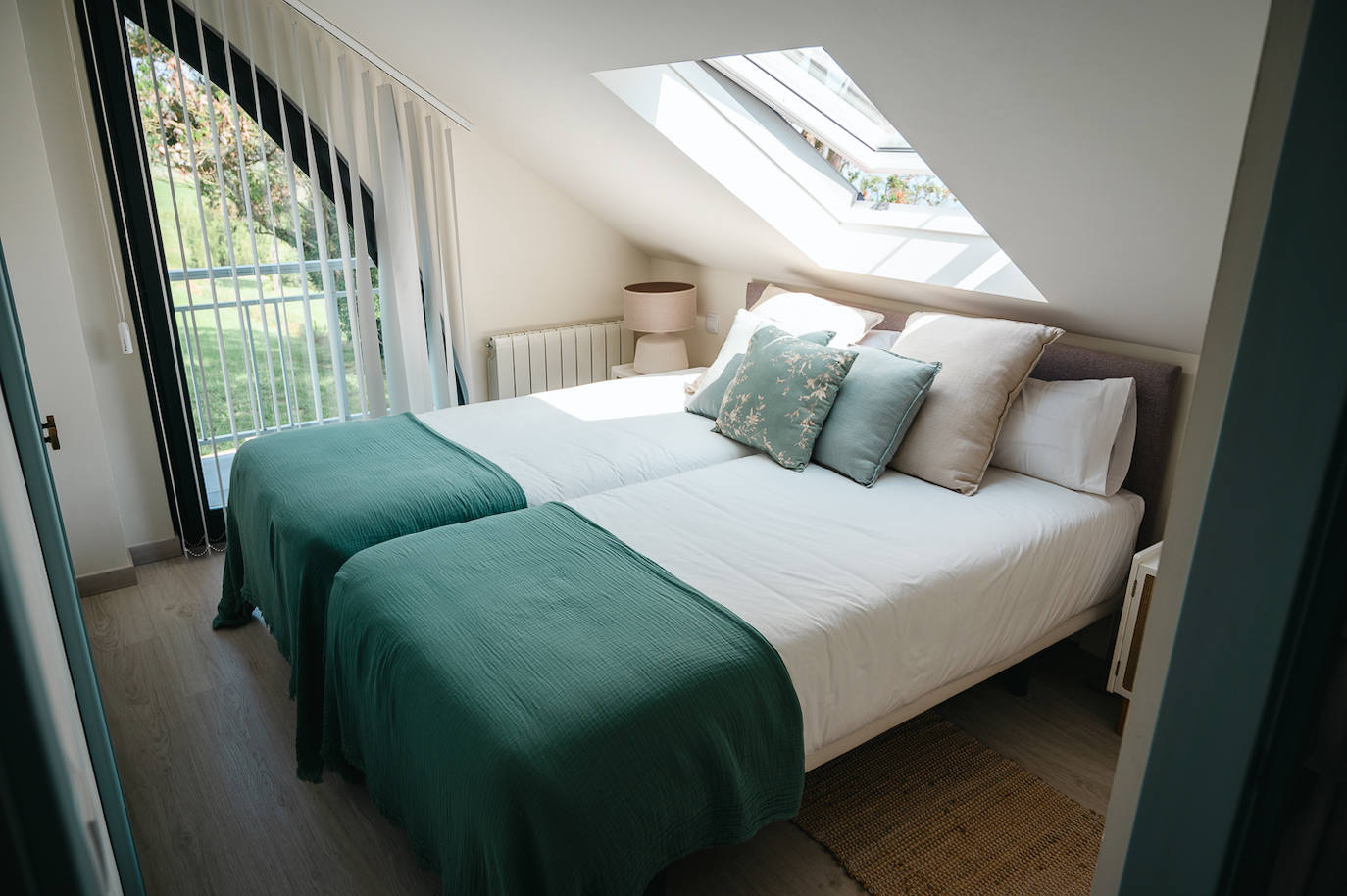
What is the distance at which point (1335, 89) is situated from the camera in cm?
45

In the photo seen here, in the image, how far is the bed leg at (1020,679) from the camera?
2.60m

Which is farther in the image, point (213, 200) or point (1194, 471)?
point (213, 200)

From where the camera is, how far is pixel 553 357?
4.43m

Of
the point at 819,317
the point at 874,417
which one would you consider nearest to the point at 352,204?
the point at 819,317

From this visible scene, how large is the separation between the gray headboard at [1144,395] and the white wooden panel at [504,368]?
2.49 meters

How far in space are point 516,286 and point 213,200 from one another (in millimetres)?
1398

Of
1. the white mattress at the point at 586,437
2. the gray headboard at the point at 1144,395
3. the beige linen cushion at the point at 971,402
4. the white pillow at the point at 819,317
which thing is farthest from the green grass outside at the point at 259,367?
the gray headboard at the point at 1144,395

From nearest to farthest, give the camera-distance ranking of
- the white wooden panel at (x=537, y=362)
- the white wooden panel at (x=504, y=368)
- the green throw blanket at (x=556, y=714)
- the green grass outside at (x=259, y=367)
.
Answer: the green throw blanket at (x=556, y=714), the green grass outside at (x=259, y=367), the white wooden panel at (x=504, y=368), the white wooden panel at (x=537, y=362)

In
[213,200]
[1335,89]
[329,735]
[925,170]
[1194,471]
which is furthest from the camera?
[213,200]

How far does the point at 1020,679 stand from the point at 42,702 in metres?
2.67

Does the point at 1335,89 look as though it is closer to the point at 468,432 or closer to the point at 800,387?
the point at 800,387

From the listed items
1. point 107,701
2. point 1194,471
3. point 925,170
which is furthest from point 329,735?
point 925,170

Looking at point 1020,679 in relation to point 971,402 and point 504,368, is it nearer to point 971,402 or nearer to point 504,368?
point 971,402

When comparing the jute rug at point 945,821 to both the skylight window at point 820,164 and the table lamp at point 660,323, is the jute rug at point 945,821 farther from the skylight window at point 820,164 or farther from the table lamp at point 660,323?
the table lamp at point 660,323
